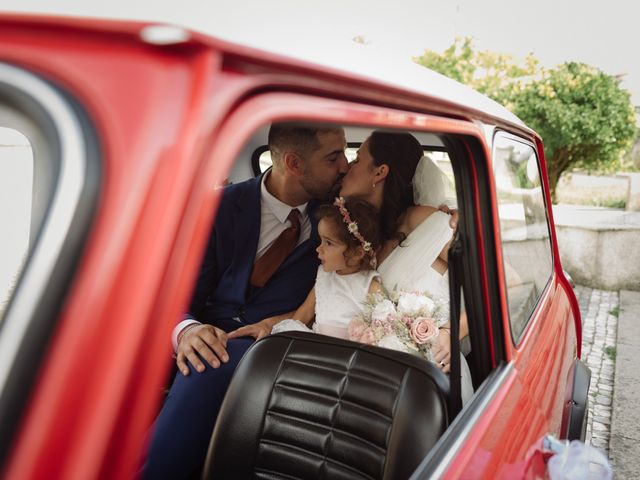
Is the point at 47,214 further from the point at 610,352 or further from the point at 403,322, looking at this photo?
the point at 610,352

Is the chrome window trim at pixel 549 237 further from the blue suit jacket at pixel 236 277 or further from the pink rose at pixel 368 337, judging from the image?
the blue suit jacket at pixel 236 277

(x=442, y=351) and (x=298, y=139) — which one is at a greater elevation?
(x=298, y=139)

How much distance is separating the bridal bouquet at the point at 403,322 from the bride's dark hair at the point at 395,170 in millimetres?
405

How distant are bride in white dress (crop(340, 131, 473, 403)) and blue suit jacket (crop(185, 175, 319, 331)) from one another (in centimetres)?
37

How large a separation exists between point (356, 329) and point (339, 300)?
0.80 ft

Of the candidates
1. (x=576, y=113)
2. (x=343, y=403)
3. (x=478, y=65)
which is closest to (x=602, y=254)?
(x=576, y=113)

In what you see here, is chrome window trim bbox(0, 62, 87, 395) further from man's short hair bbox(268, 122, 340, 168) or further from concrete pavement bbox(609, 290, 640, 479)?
concrete pavement bbox(609, 290, 640, 479)

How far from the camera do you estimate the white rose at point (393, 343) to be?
7.80 ft

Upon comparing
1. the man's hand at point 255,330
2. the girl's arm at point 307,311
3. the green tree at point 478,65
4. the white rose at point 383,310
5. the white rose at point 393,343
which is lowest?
the man's hand at point 255,330

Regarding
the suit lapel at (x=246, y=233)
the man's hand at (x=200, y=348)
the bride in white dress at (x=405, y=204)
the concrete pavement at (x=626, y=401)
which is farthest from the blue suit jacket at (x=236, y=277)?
the concrete pavement at (x=626, y=401)

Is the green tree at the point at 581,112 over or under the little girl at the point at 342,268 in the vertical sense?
over

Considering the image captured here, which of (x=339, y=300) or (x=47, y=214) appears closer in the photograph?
(x=47, y=214)

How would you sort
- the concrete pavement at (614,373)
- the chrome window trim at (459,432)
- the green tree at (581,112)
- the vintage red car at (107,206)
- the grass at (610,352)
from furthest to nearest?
the green tree at (581,112) < the grass at (610,352) < the concrete pavement at (614,373) < the chrome window trim at (459,432) < the vintage red car at (107,206)

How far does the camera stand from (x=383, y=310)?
8.32 feet
